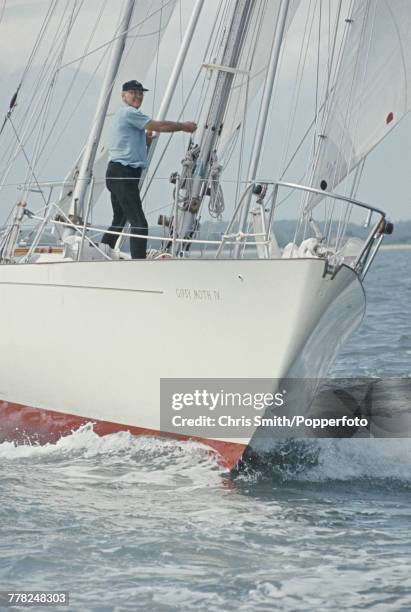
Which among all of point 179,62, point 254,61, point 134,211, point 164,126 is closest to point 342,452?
point 134,211

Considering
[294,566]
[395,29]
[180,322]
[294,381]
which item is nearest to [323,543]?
[294,566]

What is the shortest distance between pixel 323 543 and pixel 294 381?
1834 millimetres

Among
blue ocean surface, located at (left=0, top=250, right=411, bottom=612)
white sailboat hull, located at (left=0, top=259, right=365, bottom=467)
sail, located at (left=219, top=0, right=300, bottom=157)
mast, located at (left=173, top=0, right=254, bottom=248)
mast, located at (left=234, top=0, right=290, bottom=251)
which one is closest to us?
blue ocean surface, located at (left=0, top=250, right=411, bottom=612)

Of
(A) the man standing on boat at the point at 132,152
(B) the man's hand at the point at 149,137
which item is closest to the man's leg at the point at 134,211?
(A) the man standing on boat at the point at 132,152

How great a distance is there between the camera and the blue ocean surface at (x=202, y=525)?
6703 millimetres

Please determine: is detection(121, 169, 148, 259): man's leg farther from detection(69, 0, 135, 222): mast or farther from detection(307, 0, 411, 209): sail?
detection(307, 0, 411, 209): sail

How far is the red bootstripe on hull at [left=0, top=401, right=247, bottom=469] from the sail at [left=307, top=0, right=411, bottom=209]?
7.80 ft

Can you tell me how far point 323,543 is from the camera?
758 centimetres

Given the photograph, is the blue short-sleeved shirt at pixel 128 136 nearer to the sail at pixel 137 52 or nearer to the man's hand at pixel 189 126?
the man's hand at pixel 189 126

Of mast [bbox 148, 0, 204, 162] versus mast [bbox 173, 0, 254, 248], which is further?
mast [bbox 148, 0, 204, 162]

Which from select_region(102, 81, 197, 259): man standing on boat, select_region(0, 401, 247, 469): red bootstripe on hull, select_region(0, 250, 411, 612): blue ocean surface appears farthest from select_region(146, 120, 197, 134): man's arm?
select_region(0, 250, 411, 612): blue ocean surface

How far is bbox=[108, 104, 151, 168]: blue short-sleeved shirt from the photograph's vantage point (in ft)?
33.2

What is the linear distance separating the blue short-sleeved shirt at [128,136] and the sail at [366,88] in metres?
1.57

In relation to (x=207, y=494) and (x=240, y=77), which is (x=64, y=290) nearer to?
(x=207, y=494)
